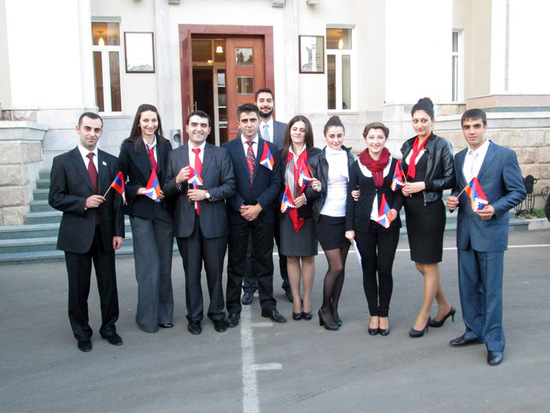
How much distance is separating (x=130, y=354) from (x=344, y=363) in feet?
5.92

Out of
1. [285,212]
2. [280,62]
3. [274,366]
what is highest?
[280,62]

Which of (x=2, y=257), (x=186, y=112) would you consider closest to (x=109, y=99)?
(x=186, y=112)

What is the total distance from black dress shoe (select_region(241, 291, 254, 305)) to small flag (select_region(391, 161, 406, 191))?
2.17 m

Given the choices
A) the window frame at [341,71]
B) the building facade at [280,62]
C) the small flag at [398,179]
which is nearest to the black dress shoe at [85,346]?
the small flag at [398,179]

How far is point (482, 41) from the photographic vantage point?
1379cm

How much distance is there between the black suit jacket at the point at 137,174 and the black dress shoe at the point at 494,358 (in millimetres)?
3111

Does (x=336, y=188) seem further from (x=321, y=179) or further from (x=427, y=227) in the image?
(x=427, y=227)

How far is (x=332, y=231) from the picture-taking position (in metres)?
5.24

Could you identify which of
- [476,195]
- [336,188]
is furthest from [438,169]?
[336,188]

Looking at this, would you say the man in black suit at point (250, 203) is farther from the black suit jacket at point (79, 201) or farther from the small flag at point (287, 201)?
the black suit jacket at point (79, 201)

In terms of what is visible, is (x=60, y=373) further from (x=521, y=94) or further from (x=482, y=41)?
(x=482, y=41)

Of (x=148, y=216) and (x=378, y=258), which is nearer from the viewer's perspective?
(x=378, y=258)

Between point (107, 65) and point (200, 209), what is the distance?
8066 millimetres

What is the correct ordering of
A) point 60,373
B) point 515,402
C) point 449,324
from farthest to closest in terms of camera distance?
point 449,324 → point 60,373 → point 515,402
